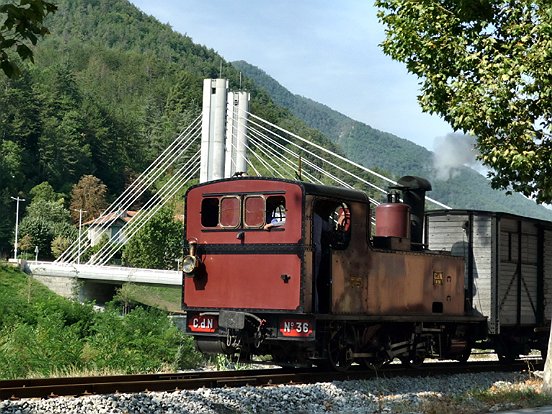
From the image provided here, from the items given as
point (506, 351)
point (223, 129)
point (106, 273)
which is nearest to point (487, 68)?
point (506, 351)

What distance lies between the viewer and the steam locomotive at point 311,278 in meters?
14.1

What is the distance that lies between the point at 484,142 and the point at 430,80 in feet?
5.59

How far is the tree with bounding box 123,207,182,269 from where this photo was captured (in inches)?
3465

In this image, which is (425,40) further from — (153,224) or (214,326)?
(153,224)

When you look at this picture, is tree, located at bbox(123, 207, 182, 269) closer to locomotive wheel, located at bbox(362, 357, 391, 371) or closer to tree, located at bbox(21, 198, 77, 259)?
tree, located at bbox(21, 198, 77, 259)

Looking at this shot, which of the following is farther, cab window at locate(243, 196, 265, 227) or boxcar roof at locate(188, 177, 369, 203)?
cab window at locate(243, 196, 265, 227)

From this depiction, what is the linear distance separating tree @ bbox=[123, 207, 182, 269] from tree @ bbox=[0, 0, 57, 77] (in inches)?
3169

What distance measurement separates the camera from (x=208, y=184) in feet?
51.0

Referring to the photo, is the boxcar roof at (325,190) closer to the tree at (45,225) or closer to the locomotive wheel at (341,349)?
the locomotive wheel at (341,349)

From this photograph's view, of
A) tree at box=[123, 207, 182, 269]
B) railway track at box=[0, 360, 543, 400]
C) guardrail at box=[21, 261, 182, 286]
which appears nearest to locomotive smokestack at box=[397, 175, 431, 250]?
railway track at box=[0, 360, 543, 400]

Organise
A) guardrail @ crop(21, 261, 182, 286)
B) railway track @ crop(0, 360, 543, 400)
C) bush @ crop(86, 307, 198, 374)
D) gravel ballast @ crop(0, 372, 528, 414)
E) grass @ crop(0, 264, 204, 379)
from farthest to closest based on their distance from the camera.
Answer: guardrail @ crop(21, 261, 182, 286), bush @ crop(86, 307, 198, 374), grass @ crop(0, 264, 204, 379), railway track @ crop(0, 360, 543, 400), gravel ballast @ crop(0, 372, 528, 414)

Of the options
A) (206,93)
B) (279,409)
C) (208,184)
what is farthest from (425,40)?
(206,93)

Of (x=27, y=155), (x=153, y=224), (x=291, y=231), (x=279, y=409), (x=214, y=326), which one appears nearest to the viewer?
(x=279, y=409)

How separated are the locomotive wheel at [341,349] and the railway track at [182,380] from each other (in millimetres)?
195
